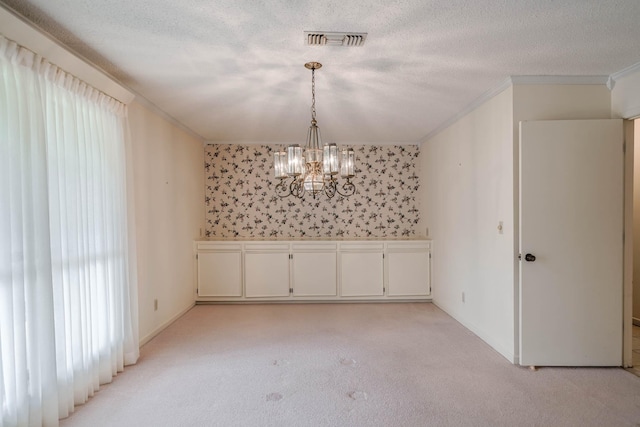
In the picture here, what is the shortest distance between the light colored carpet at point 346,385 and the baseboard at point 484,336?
67 millimetres

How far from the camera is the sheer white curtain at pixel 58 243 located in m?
1.68

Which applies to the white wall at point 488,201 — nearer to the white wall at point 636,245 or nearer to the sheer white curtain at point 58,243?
the white wall at point 636,245

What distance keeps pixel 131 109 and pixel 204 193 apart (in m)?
2.09

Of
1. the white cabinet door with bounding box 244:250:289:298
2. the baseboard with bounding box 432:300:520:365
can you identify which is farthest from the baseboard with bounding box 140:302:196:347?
the baseboard with bounding box 432:300:520:365

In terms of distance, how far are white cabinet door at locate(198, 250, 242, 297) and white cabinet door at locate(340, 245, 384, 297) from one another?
1489 mm

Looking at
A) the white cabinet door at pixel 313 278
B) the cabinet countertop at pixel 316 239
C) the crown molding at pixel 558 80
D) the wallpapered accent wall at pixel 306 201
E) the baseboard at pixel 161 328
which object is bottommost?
the baseboard at pixel 161 328

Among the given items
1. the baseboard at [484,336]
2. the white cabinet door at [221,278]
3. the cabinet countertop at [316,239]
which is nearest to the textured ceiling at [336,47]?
the cabinet countertop at [316,239]

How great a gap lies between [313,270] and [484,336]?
7.41 feet

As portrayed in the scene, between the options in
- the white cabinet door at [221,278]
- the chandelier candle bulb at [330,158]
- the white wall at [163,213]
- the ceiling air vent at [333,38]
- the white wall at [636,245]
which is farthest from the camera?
the white cabinet door at [221,278]

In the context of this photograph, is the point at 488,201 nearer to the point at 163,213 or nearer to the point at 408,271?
the point at 408,271

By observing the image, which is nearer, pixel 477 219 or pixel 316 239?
pixel 477 219

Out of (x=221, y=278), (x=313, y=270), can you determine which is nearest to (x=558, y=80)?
(x=313, y=270)

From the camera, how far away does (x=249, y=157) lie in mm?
4980

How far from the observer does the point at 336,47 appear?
7.06ft
